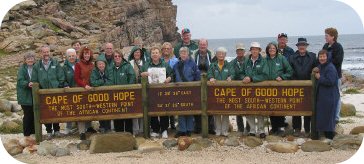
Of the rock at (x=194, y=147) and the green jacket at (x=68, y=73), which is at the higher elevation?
the green jacket at (x=68, y=73)

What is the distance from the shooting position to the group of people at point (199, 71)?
10.8 m

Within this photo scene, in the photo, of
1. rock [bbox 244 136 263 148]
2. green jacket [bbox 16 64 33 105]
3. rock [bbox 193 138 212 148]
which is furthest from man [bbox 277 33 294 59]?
green jacket [bbox 16 64 33 105]

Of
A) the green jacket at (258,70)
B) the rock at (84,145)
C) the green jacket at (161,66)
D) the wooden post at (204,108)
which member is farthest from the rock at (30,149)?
the green jacket at (258,70)

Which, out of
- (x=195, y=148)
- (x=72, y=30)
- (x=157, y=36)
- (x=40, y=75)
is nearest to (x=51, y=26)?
(x=72, y=30)

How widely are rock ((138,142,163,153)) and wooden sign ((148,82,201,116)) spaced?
35.6 inches

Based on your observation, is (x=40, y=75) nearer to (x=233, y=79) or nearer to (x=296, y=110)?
(x=233, y=79)

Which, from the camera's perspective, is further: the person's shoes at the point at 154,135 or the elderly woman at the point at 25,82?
the person's shoes at the point at 154,135

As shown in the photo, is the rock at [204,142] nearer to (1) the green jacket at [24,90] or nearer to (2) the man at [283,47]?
(2) the man at [283,47]

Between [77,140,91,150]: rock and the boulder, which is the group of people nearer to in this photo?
[77,140,91,150]: rock

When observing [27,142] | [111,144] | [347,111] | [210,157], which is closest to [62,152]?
[111,144]

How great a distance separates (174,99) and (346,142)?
3.97m

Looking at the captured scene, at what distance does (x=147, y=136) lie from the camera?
37.8 ft

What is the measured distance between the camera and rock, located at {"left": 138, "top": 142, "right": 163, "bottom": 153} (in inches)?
411

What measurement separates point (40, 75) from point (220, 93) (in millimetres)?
4274
